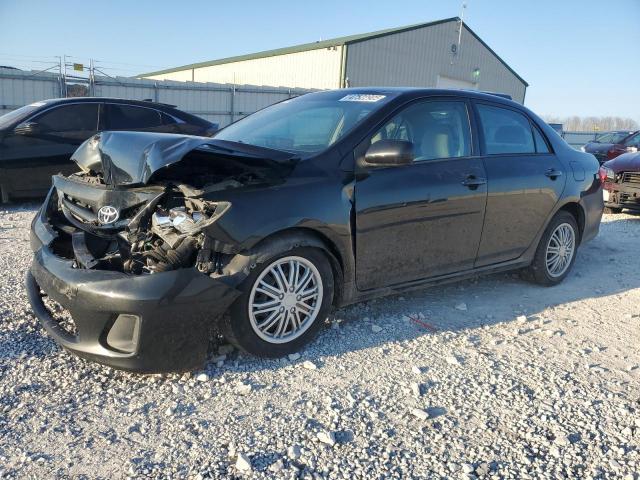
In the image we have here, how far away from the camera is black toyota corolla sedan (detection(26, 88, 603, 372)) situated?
288 cm

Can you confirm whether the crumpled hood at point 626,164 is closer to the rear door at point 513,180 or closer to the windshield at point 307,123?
the rear door at point 513,180

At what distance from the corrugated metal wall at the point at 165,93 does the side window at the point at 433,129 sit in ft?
47.8

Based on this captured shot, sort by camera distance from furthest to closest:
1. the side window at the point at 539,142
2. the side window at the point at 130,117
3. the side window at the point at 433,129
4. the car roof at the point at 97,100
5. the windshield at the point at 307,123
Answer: the side window at the point at 130,117
the car roof at the point at 97,100
the side window at the point at 539,142
the side window at the point at 433,129
the windshield at the point at 307,123

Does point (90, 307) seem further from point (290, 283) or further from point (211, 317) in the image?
point (290, 283)

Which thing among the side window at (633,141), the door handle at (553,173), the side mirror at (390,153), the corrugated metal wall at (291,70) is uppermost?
the corrugated metal wall at (291,70)

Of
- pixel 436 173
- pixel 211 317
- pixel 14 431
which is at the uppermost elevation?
pixel 436 173

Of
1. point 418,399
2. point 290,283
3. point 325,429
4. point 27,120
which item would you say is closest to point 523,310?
point 418,399

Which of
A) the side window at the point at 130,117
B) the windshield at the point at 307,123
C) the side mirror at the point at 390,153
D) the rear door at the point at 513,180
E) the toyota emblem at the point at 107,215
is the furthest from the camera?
the side window at the point at 130,117

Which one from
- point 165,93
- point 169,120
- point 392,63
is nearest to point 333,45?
point 392,63

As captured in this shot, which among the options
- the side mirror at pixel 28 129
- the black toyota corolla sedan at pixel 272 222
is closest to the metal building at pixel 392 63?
the side mirror at pixel 28 129

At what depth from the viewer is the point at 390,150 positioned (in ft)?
11.3

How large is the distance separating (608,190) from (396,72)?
2266cm

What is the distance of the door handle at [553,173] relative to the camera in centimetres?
486

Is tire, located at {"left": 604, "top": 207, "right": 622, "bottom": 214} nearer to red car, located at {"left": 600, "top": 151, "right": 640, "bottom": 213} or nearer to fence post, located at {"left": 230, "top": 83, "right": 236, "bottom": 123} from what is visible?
red car, located at {"left": 600, "top": 151, "right": 640, "bottom": 213}
